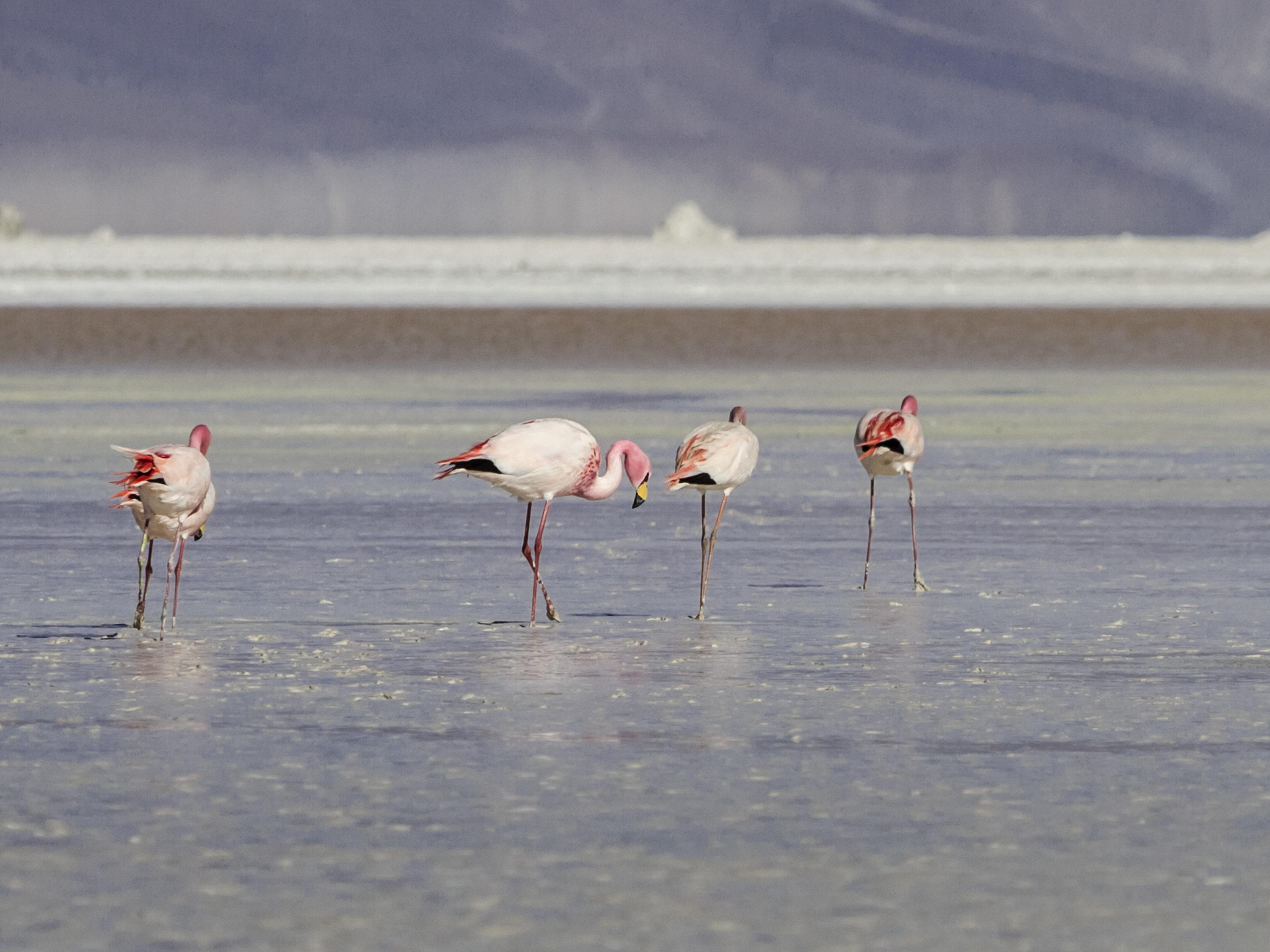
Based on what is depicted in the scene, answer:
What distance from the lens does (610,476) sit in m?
11.3

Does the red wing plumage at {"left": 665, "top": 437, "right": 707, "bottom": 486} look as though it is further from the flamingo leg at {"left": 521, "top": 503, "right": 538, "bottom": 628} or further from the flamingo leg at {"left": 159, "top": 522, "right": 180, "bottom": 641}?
the flamingo leg at {"left": 159, "top": 522, "right": 180, "bottom": 641}

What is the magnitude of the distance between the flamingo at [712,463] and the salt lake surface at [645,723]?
332 mm

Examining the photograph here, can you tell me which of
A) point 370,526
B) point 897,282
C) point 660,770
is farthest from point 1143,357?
point 897,282

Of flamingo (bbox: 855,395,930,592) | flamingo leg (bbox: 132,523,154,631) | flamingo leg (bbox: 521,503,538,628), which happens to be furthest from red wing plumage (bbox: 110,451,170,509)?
flamingo (bbox: 855,395,930,592)

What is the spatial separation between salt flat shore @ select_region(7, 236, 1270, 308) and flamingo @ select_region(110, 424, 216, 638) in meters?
43.1

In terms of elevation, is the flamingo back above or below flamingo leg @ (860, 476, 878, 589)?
above

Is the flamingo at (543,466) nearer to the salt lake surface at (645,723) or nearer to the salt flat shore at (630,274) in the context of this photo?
the salt lake surface at (645,723)

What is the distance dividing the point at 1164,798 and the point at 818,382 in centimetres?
2184

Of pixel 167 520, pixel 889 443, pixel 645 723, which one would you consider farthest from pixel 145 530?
pixel 889 443

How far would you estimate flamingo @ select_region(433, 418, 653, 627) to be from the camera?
10.8 meters

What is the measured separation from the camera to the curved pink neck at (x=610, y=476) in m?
11.2

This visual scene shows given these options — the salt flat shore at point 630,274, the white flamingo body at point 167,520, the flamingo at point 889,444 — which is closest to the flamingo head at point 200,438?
the white flamingo body at point 167,520

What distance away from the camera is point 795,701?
8812mm

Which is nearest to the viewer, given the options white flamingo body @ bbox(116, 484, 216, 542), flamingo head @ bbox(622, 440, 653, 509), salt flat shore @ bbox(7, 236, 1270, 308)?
white flamingo body @ bbox(116, 484, 216, 542)
